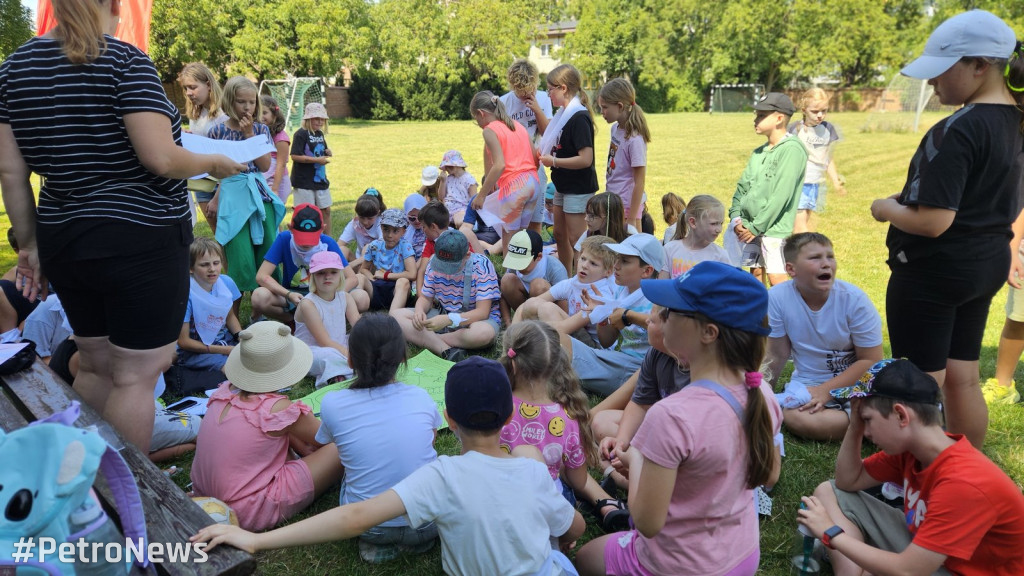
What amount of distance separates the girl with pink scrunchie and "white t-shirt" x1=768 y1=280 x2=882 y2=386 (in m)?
1.65

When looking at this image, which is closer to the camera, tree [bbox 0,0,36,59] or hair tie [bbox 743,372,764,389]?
hair tie [bbox 743,372,764,389]

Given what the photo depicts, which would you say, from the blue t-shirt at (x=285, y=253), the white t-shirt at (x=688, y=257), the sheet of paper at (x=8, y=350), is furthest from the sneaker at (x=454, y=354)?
the sheet of paper at (x=8, y=350)

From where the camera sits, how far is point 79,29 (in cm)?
227

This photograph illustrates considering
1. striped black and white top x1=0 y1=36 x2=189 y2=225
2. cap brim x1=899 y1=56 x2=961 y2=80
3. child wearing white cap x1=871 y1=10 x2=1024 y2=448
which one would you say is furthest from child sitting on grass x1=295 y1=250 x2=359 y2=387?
cap brim x1=899 y1=56 x2=961 y2=80

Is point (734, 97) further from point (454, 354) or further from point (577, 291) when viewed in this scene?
point (454, 354)

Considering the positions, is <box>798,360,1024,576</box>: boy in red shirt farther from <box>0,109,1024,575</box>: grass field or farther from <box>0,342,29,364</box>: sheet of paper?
<box>0,342,29,364</box>: sheet of paper

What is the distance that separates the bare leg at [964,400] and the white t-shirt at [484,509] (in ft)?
6.37

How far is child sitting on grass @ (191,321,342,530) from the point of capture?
9.02 ft

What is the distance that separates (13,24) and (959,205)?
9.75m

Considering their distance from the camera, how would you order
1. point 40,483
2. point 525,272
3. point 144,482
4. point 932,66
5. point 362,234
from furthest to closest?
point 362,234
point 525,272
point 932,66
point 144,482
point 40,483

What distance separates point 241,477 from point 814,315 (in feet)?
9.48

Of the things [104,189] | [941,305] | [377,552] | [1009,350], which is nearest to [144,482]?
[377,552]

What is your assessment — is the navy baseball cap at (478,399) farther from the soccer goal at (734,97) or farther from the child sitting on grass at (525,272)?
the soccer goal at (734,97)

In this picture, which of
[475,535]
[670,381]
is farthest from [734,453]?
[670,381]
